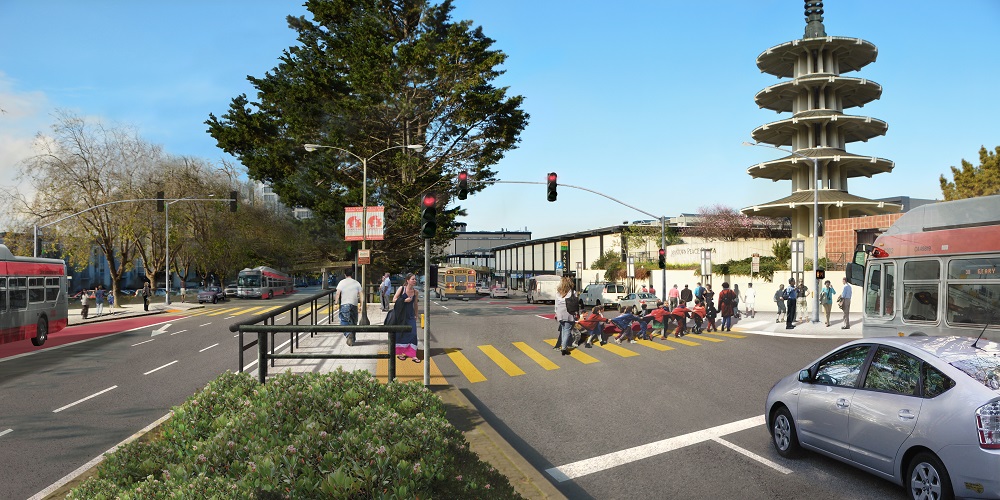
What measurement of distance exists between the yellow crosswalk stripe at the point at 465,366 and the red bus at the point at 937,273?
870 centimetres

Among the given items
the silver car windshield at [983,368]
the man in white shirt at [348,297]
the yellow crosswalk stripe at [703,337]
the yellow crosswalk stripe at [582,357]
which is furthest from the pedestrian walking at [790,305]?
the silver car windshield at [983,368]

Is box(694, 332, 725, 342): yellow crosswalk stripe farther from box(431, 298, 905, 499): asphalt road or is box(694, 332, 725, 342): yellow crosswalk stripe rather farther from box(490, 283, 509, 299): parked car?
box(490, 283, 509, 299): parked car

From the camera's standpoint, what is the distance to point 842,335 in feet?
73.2

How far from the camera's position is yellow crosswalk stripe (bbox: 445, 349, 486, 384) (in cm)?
1357

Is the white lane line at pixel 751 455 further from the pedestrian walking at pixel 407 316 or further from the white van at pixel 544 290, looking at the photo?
the white van at pixel 544 290

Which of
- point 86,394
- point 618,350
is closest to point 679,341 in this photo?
point 618,350

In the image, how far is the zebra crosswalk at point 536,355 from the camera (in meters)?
14.8

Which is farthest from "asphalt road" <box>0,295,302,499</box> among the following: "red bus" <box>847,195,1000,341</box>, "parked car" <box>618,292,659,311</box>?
"parked car" <box>618,292,659,311</box>

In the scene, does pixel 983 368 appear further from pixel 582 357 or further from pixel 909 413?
pixel 582 357

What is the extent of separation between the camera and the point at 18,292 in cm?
1841

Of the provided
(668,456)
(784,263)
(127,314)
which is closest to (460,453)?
(668,456)

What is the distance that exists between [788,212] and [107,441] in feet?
142

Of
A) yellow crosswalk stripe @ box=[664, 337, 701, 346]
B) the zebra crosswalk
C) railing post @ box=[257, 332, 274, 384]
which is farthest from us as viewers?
yellow crosswalk stripe @ box=[664, 337, 701, 346]

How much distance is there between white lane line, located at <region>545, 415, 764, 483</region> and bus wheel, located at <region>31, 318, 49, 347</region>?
1981 cm
